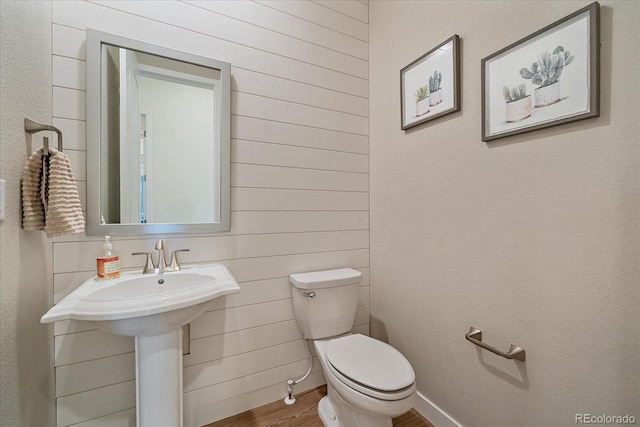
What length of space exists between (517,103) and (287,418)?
74.7 inches

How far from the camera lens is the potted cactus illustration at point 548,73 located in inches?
36.6

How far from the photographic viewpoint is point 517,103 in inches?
41.5

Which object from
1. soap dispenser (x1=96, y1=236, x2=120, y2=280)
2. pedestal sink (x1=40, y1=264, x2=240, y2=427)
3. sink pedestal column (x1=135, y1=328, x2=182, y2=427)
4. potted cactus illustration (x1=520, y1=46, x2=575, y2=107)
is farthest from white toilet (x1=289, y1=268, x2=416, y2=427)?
potted cactus illustration (x1=520, y1=46, x2=575, y2=107)

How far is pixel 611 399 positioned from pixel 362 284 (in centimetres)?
121

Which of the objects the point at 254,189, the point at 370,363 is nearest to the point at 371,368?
the point at 370,363

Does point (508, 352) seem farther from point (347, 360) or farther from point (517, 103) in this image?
point (517, 103)

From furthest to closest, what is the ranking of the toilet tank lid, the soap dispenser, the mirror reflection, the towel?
the toilet tank lid, the mirror reflection, the soap dispenser, the towel

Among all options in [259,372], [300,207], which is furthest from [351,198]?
[259,372]

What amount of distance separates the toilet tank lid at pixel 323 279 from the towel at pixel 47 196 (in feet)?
3.33

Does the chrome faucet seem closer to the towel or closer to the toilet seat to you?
the towel

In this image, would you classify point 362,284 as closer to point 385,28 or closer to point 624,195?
point 624,195

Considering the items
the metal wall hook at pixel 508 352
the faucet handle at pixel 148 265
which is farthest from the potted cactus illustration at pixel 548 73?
the faucet handle at pixel 148 265

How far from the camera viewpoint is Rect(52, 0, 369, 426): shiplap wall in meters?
1.18

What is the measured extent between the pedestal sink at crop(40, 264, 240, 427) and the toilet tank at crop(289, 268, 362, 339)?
1.56 ft
